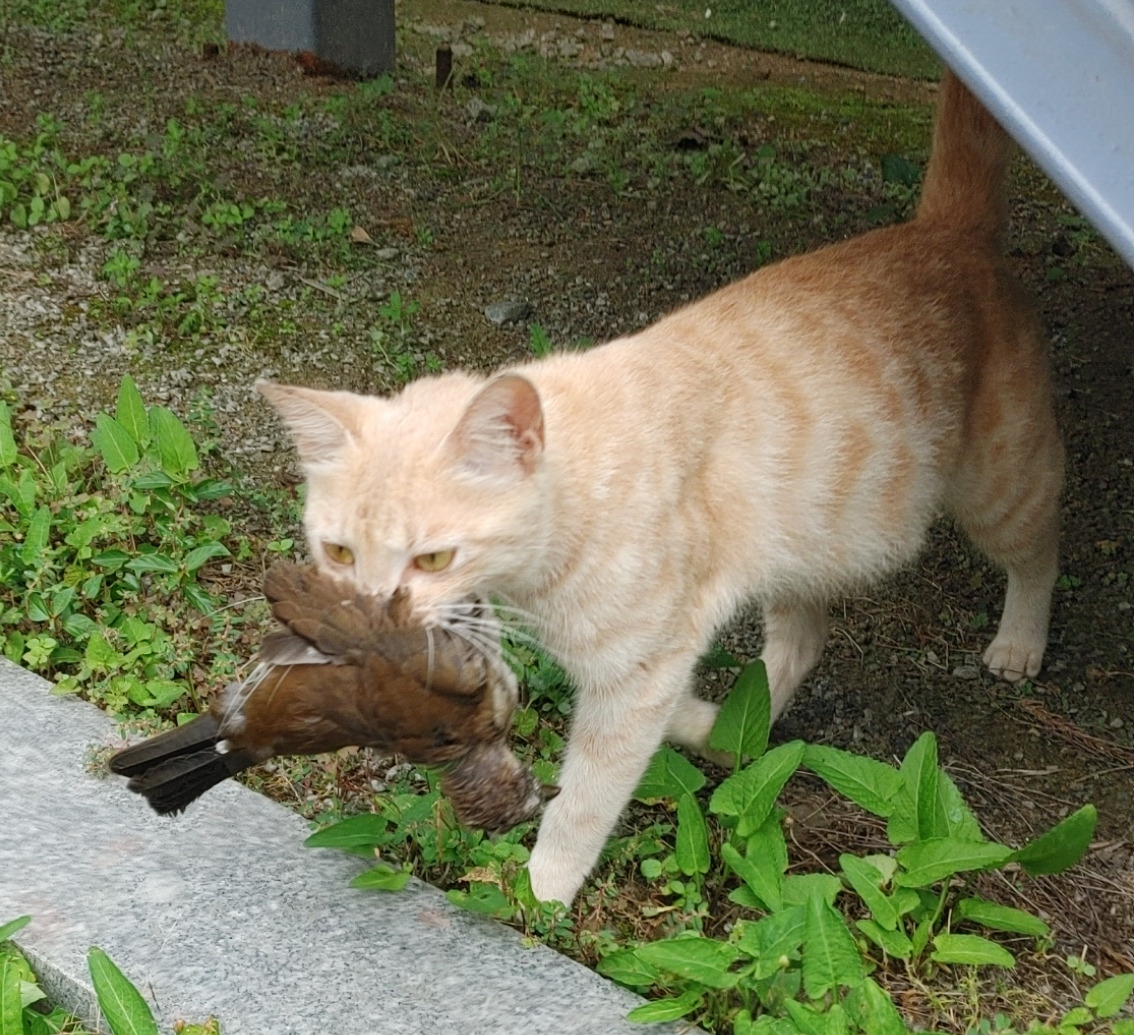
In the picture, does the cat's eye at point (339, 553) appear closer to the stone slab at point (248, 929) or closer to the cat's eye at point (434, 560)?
the cat's eye at point (434, 560)

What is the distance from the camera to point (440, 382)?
2.46m

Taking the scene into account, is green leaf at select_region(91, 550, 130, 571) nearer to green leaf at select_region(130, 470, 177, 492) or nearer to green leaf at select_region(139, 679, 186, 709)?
green leaf at select_region(130, 470, 177, 492)

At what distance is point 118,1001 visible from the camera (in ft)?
6.31

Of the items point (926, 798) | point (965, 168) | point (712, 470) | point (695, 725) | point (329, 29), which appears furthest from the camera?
point (329, 29)

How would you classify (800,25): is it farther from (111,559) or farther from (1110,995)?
(1110,995)

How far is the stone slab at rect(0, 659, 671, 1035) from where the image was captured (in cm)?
204

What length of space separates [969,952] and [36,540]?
7.63 feet

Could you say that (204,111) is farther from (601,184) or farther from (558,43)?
(558,43)

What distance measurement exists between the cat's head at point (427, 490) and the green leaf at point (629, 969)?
67cm

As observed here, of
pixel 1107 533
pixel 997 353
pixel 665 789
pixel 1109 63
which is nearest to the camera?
pixel 1109 63

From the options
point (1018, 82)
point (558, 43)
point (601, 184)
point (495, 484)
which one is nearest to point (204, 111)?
point (601, 184)

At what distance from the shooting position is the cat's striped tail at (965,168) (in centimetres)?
296

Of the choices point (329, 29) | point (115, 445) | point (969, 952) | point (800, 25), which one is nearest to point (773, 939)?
point (969, 952)

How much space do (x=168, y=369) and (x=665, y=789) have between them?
239cm
